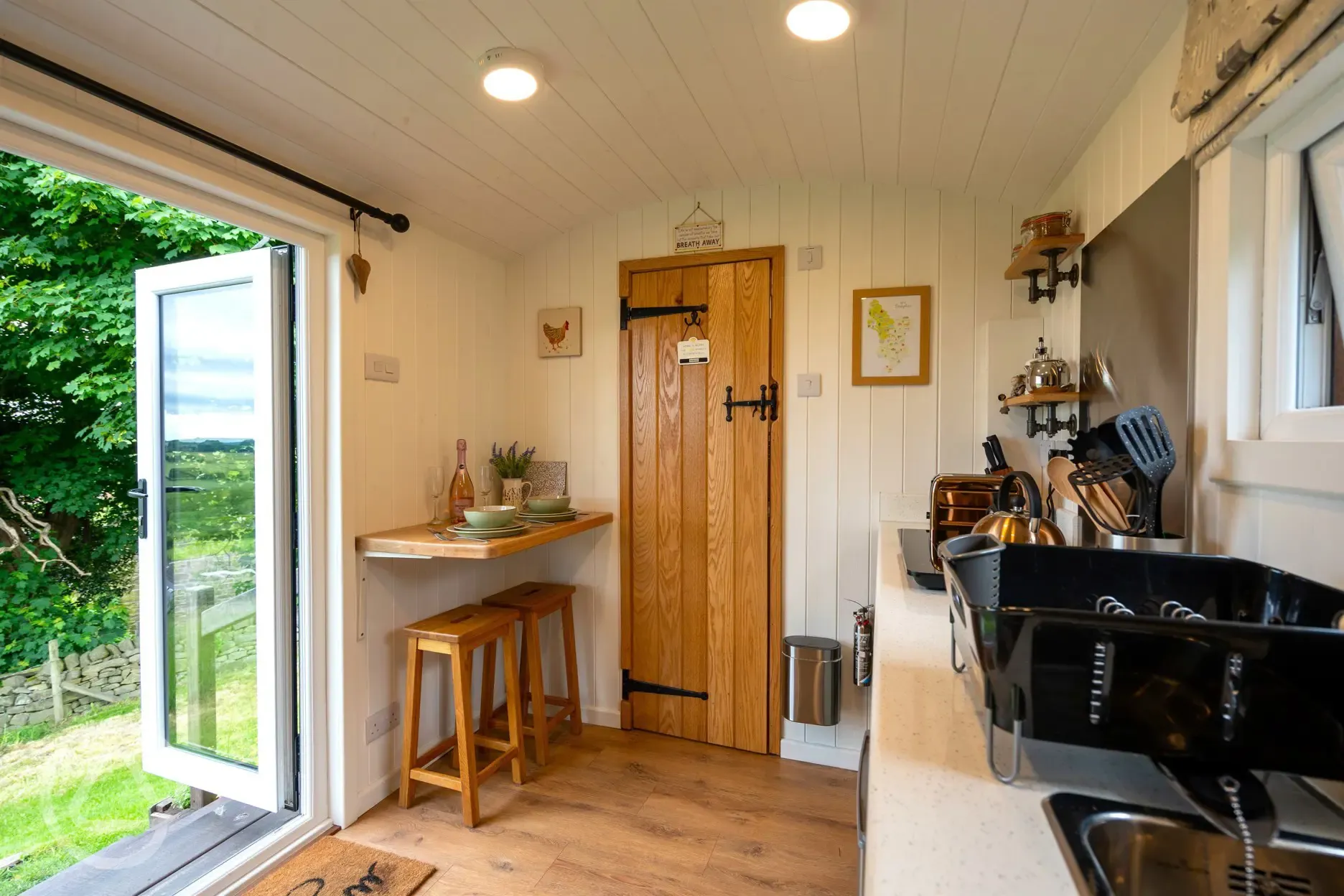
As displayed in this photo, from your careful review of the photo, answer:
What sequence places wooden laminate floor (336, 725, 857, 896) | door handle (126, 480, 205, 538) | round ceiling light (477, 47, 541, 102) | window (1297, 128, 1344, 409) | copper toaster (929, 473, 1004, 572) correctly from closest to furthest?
window (1297, 128, 1344, 409) < round ceiling light (477, 47, 541, 102) < copper toaster (929, 473, 1004, 572) < wooden laminate floor (336, 725, 857, 896) < door handle (126, 480, 205, 538)

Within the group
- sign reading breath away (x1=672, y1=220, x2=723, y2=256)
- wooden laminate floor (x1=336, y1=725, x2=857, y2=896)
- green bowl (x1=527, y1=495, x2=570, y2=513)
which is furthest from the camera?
sign reading breath away (x1=672, y1=220, x2=723, y2=256)

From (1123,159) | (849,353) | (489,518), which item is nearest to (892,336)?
(849,353)

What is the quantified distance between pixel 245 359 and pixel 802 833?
246 centimetres

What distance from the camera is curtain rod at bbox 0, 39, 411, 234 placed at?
125cm

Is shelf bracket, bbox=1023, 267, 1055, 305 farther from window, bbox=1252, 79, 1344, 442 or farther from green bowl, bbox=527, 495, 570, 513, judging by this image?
green bowl, bbox=527, 495, 570, 513

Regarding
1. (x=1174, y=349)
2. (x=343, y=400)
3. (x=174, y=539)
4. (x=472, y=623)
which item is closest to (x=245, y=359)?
(x=343, y=400)

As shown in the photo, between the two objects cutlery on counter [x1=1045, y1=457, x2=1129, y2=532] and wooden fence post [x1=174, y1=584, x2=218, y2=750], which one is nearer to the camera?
cutlery on counter [x1=1045, y1=457, x2=1129, y2=532]

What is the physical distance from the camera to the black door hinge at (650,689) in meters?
2.73

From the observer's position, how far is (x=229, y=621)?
2.21m

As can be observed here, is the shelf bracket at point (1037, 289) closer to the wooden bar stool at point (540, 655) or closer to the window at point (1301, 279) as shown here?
the window at point (1301, 279)

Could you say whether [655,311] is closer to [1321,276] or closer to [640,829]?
[640,829]

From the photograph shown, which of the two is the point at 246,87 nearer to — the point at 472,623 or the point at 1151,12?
the point at 472,623

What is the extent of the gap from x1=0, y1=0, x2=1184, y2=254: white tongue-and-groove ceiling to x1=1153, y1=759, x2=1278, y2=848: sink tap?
1.37 m

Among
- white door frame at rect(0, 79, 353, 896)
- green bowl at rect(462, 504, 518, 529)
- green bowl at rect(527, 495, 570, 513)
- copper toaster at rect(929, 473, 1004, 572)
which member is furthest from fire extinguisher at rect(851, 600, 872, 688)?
white door frame at rect(0, 79, 353, 896)
